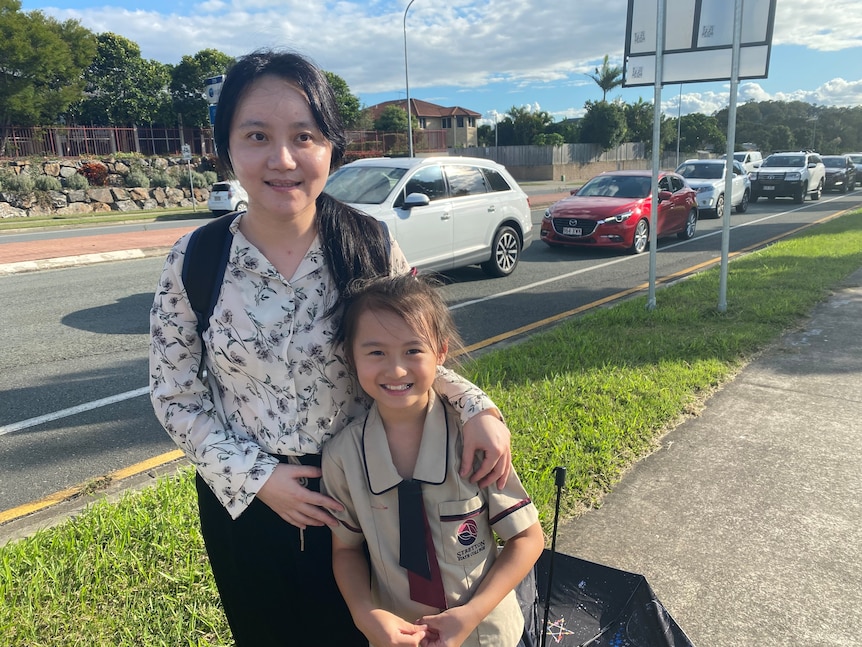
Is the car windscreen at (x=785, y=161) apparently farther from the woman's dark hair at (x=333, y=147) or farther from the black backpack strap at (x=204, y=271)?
the black backpack strap at (x=204, y=271)

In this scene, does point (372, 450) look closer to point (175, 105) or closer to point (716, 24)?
point (716, 24)

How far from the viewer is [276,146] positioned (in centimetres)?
147

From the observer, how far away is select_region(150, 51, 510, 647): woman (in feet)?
4.87

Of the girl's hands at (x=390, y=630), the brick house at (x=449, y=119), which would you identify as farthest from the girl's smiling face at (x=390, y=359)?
the brick house at (x=449, y=119)

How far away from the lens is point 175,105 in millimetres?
39031

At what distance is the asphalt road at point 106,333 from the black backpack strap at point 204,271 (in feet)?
8.60

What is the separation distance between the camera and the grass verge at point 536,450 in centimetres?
236

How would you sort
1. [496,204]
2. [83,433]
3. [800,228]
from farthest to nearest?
[800,228]
[496,204]
[83,433]

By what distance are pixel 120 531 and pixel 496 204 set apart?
755 cm

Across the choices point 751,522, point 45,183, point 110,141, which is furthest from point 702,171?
point 110,141

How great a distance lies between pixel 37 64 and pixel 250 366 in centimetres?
3482

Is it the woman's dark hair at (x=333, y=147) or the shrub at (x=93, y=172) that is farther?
the shrub at (x=93, y=172)

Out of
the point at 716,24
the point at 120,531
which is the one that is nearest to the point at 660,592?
the point at 120,531

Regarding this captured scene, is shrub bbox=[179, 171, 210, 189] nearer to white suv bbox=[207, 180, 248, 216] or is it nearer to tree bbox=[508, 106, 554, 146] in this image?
white suv bbox=[207, 180, 248, 216]
